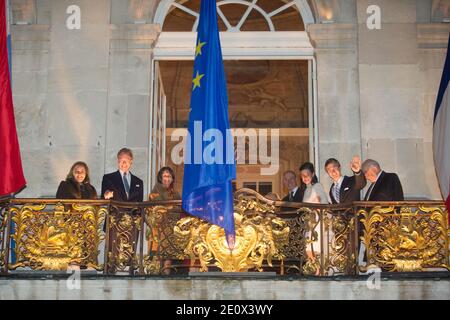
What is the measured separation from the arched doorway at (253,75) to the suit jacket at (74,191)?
6.26 ft

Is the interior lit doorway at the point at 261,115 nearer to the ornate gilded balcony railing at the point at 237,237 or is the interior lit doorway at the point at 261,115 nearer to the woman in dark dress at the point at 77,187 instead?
the woman in dark dress at the point at 77,187

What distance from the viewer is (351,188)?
10414 millimetres

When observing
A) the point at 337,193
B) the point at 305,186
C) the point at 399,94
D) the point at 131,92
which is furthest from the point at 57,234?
the point at 399,94

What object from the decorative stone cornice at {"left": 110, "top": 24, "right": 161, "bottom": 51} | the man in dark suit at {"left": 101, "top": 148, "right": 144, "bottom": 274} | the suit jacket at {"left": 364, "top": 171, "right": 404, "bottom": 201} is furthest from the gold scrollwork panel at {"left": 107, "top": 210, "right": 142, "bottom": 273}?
the decorative stone cornice at {"left": 110, "top": 24, "right": 161, "bottom": 51}

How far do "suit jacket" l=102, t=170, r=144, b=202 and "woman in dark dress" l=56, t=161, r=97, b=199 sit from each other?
21 cm

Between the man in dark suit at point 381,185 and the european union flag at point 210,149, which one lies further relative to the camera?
the man in dark suit at point 381,185

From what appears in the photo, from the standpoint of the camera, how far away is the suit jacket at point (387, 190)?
10250 mm

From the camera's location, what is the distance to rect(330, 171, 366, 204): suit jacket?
10.4 meters

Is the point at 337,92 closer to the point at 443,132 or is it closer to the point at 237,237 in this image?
the point at 443,132

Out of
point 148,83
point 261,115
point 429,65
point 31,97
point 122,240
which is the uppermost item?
point 261,115

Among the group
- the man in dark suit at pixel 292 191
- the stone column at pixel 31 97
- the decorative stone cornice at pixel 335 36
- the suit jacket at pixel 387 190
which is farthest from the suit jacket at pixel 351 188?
the stone column at pixel 31 97

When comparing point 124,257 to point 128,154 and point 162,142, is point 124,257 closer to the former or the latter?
point 128,154

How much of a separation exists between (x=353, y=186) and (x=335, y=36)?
3058 millimetres
